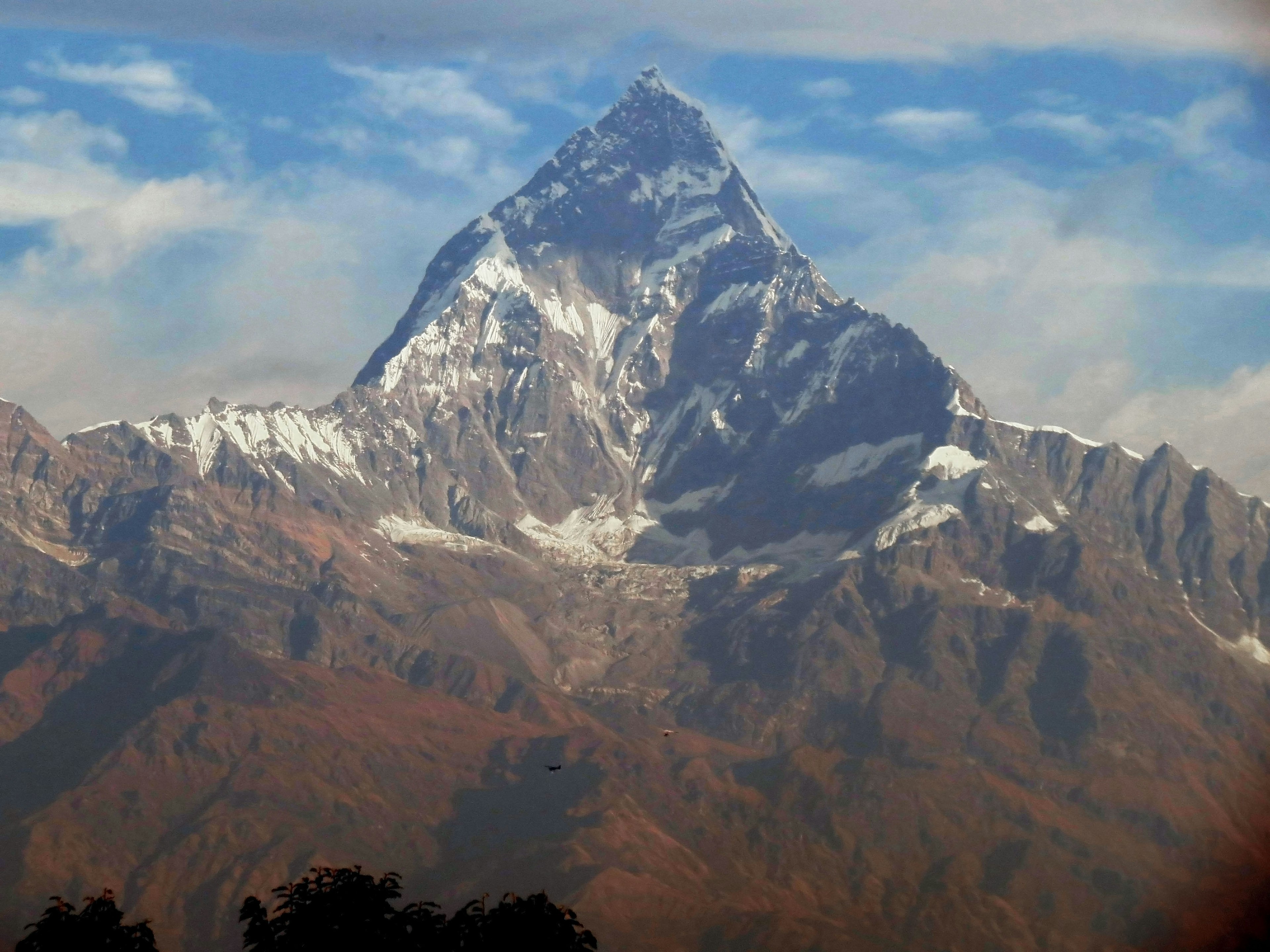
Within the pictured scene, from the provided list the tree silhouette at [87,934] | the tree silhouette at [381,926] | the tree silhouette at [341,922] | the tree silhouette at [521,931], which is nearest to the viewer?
the tree silhouette at [87,934]

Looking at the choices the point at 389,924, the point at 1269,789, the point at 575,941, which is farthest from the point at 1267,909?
the point at 389,924

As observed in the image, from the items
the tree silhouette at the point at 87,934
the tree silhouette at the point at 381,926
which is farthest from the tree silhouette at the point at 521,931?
the tree silhouette at the point at 87,934

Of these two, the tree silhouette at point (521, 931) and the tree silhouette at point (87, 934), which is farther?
the tree silhouette at point (521, 931)

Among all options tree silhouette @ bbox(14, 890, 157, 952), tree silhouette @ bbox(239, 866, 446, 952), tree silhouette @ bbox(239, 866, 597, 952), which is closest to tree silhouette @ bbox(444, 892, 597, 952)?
tree silhouette @ bbox(239, 866, 597, 952)

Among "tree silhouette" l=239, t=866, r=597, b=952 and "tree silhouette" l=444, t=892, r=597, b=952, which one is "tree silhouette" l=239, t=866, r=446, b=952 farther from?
"tree silhouette" l=444, t=892, r=597, b=952

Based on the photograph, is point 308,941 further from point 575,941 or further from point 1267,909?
point 1267,909

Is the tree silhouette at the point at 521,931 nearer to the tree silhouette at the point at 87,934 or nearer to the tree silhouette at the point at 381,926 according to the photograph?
the tree silhouette at the point at 381,926

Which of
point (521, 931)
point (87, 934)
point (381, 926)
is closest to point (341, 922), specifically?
point (381, 926)
